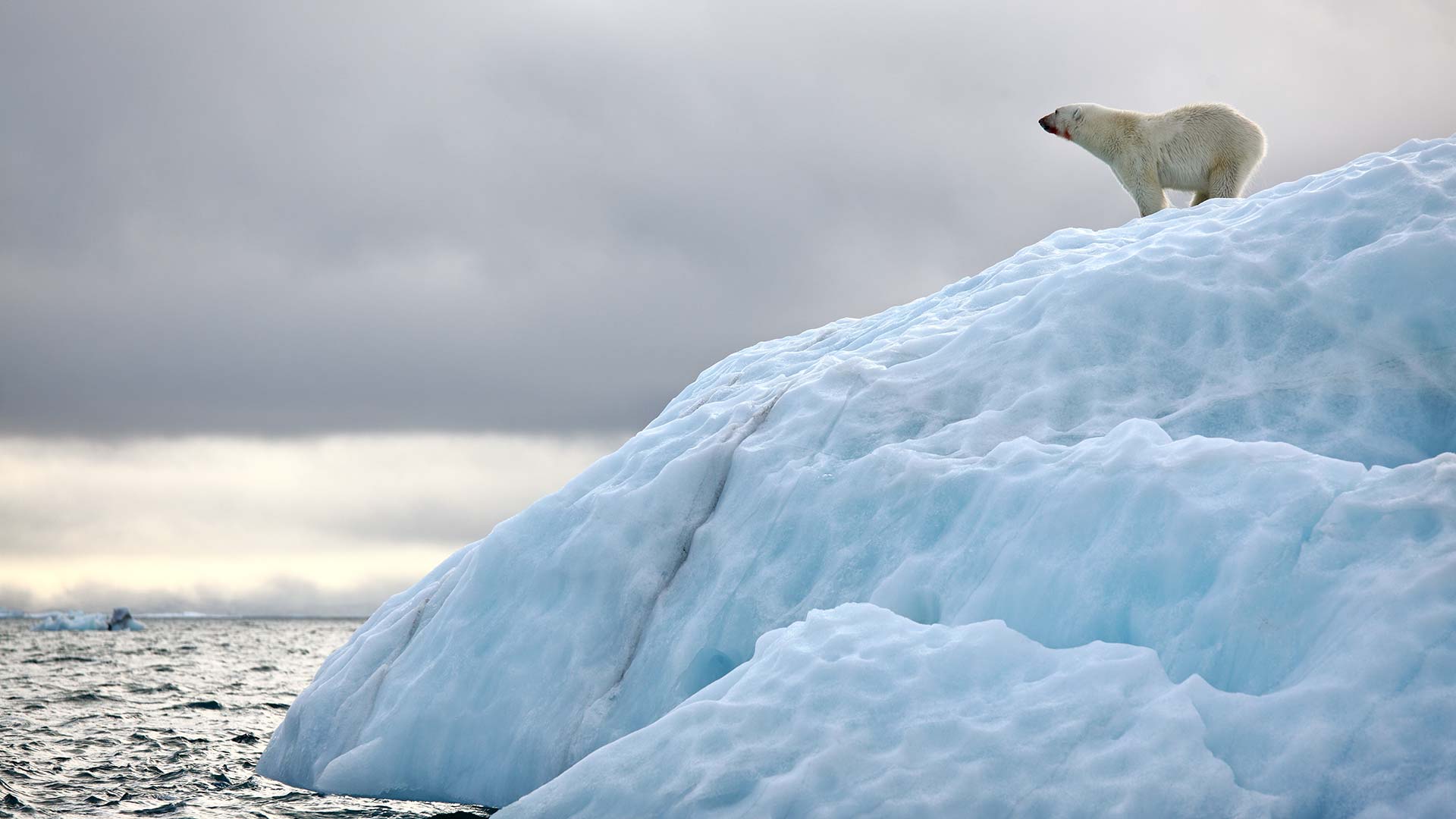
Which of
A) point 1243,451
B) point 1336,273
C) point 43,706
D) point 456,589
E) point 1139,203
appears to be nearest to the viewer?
point 1243,451

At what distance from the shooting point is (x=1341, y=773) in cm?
430

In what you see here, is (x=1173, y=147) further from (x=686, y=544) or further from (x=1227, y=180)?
(x=686, y=544)

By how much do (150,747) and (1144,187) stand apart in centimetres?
1126

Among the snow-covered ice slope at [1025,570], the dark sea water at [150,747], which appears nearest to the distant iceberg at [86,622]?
the dark sea water at [150,747]

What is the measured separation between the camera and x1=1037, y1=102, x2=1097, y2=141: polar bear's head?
11.2 m

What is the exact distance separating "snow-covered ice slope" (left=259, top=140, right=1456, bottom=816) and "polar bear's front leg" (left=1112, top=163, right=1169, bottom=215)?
175 cm

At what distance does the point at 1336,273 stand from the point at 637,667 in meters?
5.03

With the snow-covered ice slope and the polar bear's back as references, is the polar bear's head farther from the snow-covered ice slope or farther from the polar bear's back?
the snow-covered ice slope

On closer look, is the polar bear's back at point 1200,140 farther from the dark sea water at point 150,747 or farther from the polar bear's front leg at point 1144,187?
the dark sea water at point 150,747

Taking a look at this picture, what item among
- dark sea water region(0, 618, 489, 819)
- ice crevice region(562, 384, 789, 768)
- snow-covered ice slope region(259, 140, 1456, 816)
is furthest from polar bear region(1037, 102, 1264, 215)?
dark sea water region(0, 618, 489, 819)

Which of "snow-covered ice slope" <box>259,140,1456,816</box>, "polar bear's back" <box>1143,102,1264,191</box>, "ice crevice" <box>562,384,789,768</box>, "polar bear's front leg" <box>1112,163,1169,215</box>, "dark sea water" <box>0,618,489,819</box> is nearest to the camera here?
"snow-covered ice slope" <box>259,140,1456,816</box>

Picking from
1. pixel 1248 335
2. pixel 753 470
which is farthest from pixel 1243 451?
pixel 753 470

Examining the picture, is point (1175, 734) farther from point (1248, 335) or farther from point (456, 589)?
point (456, 589)

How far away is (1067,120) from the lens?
11367 millimetres
